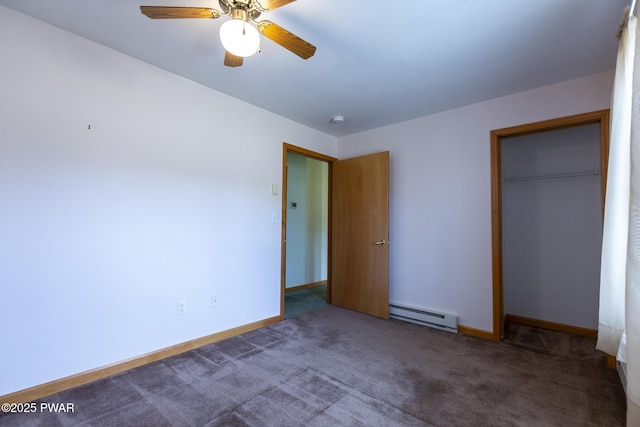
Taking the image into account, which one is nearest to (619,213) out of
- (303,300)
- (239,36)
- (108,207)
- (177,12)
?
(239,36)

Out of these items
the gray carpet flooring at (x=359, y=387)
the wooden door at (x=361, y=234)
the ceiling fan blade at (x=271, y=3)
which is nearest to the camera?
the ceiling fan blade at (x=271, y=3)

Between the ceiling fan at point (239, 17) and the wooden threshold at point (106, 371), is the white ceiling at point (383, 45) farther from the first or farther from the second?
the wooden threshold at point (106, 371)

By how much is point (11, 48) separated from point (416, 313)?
4.10m

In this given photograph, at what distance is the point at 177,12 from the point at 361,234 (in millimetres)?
2992

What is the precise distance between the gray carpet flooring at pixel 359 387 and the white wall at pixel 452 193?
590mm

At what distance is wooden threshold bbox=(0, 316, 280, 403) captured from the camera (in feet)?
6.06

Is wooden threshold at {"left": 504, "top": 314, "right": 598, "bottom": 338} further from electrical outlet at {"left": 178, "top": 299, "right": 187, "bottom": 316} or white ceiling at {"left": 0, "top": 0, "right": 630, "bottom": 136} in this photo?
electrical outlet at {"left": 178, "top": 299, "right": 187, "bottom": 316}

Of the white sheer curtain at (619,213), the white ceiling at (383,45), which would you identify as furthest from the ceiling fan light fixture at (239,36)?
the white sheer curtain at (619,213)

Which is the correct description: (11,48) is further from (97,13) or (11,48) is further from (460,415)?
(460,415)

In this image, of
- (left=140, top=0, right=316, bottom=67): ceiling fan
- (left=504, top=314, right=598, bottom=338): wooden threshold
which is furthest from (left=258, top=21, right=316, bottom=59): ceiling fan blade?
(left=504, top=314, right=598, bottom=338): wooden threshold

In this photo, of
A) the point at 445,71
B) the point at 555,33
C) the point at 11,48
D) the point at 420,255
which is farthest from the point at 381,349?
the point at 11,48

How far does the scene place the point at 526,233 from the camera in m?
3.48

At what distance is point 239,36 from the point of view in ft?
4.83

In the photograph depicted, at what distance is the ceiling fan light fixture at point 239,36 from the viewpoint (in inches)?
57.2
